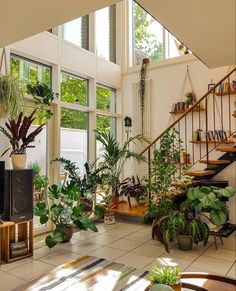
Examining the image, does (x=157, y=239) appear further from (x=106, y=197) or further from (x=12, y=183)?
(x=12, y=183)

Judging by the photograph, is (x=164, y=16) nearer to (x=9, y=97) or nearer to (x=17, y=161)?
(x=9, y=97)

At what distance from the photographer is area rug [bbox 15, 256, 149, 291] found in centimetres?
275

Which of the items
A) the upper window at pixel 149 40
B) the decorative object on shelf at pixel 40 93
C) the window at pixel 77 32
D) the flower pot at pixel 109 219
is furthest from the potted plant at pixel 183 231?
the upper window at pixel 149 40

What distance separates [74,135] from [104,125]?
1.09 m

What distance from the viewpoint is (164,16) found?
2.36m

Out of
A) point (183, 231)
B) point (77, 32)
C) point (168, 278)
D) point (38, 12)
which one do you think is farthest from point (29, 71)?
point (168, 278)

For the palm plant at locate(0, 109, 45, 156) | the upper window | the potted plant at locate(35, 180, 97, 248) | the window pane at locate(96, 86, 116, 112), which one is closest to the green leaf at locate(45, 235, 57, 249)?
the potted plant at locate(35, 180, 97, 248)

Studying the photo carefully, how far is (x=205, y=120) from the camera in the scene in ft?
18.9

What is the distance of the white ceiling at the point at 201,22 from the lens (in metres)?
2.18

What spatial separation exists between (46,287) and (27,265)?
71 cm

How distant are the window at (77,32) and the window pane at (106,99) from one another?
991 millimetres

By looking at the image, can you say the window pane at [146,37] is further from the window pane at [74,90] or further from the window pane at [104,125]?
the window pane at [74,90]

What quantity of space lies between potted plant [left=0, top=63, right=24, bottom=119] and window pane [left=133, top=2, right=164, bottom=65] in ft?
13.0

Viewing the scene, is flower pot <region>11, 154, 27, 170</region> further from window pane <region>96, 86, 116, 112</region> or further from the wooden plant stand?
window pane <region>96, 86, 116, 112</region>
